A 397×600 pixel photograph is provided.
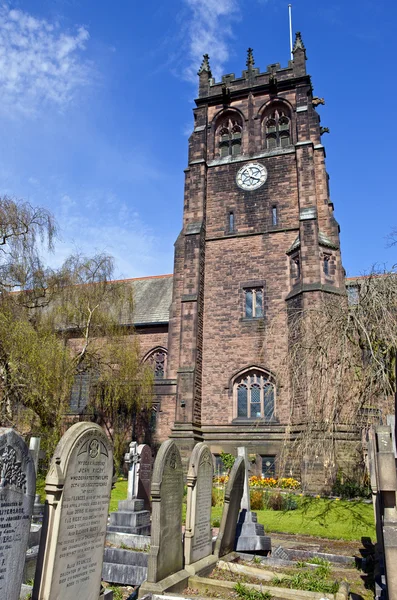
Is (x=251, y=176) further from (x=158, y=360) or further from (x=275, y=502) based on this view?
(x=275, y=502)

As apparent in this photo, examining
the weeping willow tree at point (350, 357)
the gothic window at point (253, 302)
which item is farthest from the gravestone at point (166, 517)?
the gothic window at point (253, 302)

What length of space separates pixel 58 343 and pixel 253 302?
8704 millimetres

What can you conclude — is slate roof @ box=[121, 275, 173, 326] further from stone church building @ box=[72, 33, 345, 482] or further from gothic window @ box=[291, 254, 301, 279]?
gothic window @ box=[291, 254, 301, 279]

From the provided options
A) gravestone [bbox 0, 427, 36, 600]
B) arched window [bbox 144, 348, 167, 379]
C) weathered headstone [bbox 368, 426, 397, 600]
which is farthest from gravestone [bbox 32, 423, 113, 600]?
arched window [bbox 144, 348, 167, 379]

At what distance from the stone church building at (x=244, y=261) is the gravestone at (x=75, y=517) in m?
12.6

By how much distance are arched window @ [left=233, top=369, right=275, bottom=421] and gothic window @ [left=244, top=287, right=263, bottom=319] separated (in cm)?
254

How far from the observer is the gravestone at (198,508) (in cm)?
705

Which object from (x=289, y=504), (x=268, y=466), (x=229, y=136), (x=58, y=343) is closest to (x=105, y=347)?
(x=58, y=343)

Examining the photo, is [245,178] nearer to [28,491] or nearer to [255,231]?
[255,231]

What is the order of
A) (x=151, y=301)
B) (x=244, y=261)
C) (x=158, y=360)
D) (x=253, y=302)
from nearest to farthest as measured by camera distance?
1. (x=253, y=302)
2. (x=244, y=261)
3. (x=158, y=360)
4. (x=151, y=301)

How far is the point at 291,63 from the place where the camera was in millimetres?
24094

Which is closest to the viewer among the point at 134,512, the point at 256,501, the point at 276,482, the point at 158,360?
the point at 134,512

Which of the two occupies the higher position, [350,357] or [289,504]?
[350,357]

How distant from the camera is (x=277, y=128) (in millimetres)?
23688
